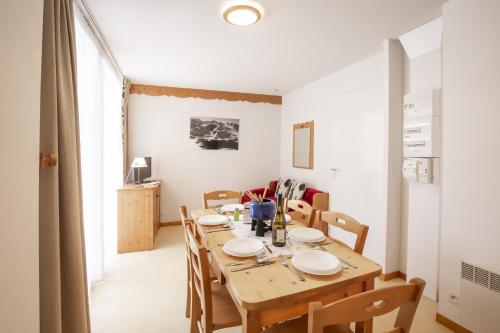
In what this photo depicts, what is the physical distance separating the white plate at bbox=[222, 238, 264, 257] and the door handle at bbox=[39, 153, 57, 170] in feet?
3.17

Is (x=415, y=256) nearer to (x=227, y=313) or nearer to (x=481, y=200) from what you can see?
(x=481, y=200)

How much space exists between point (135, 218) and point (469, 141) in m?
3.73

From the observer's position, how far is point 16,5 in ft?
2.95

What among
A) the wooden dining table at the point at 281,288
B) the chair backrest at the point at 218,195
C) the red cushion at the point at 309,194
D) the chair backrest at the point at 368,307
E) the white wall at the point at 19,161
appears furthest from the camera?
the red cushion at the point at 309,194

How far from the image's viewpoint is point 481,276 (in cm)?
169

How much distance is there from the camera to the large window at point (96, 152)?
87.6 inches

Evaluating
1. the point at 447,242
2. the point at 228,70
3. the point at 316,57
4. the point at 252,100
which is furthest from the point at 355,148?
the point at 252,100

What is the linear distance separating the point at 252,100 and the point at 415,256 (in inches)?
149

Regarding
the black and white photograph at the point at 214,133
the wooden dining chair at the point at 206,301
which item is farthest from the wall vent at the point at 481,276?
the black and white photograph at the point at 214,133

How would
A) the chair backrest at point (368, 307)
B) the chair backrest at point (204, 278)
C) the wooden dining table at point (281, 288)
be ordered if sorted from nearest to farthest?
the chair backrest at point (368, 307) → the wooden dining table at point (281, 288) → the chair backrest at point (204, 278)

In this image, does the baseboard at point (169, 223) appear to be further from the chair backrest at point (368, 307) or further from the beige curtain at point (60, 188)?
the chair backrest at point (368, 307)

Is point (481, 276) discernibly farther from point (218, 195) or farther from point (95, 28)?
point (95, 28)

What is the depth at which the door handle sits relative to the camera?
1152 mm

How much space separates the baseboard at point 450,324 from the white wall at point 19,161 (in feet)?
8.85
